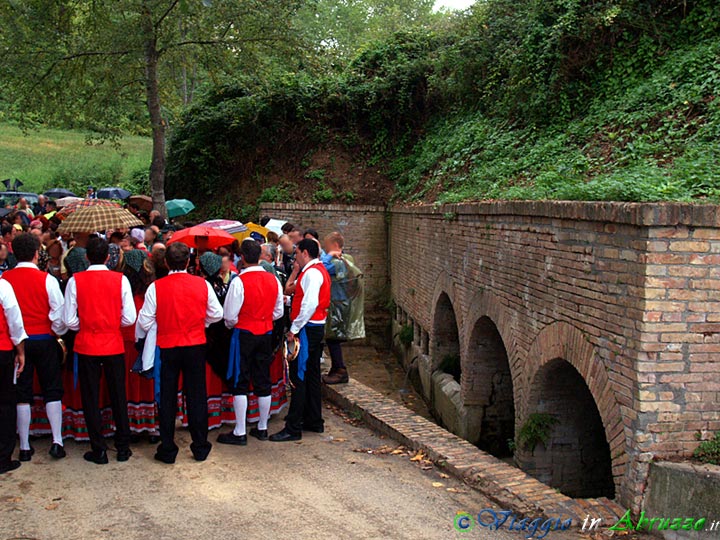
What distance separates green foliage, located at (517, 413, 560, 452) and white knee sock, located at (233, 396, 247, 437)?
3.29 meters

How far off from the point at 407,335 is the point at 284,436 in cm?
876

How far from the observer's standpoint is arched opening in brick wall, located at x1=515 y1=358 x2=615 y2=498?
26.2 feet

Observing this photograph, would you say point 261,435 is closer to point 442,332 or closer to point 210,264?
point 210,264

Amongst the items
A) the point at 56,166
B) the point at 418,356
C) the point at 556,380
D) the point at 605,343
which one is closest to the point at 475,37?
the point at 418,356

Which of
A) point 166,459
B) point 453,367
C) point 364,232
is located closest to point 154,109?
point 364,232

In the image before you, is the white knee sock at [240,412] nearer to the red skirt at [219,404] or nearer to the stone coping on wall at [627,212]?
the red skirt at [219,404]

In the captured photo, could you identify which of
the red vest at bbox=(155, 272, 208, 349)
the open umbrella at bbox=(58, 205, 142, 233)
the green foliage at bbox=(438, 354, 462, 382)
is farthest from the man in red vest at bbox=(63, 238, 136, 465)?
the green foliage at bbox=(438, 354, 462, 382)

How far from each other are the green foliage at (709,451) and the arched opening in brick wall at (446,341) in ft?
23.5

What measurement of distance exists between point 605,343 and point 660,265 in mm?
956

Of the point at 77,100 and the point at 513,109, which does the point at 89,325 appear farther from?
the point at 77,100

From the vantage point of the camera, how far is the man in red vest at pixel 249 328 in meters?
6.93

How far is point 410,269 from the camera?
15289mm

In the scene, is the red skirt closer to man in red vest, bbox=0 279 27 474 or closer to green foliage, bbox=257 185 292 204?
man in red vest, bbox=0 279 27 474

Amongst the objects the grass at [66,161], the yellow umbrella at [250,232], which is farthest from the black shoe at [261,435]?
the grass at [66,161]
